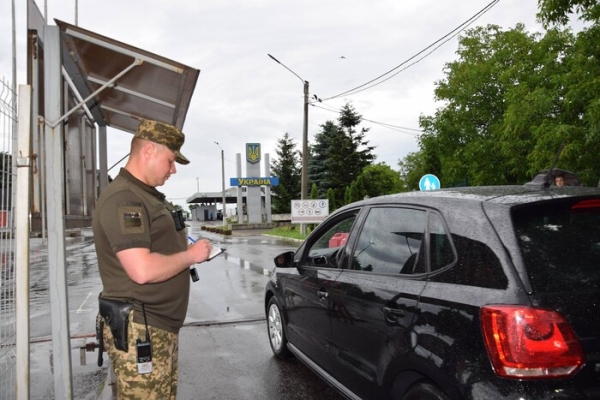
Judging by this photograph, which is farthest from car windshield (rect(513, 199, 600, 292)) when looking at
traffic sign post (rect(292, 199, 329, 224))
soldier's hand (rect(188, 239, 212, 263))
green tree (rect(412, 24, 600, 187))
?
traffic sign post (rect(292, 199, 329, 224))

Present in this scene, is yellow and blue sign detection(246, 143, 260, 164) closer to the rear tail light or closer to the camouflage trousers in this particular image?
the camouflage trousers

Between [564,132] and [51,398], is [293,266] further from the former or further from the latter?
[564,132]

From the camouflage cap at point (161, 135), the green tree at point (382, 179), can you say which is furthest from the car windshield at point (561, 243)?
the green tree at point (382, 179)

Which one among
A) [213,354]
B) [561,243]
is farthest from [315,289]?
[213,354]

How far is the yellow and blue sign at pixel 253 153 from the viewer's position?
43500mm

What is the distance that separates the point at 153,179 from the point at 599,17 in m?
9.30

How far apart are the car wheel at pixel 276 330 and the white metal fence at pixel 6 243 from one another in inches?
92.1

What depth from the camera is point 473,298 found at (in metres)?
2.15

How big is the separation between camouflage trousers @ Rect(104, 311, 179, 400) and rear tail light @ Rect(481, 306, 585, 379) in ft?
5.04

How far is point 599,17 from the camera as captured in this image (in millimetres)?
8578

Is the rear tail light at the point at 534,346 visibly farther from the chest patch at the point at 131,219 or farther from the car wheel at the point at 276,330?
the car wheel at the point at 276,330

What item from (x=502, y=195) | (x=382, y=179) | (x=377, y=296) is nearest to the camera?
(x=502, y=195)

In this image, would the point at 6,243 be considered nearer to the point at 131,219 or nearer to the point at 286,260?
the point at 131,219

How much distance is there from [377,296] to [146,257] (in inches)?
52.8
